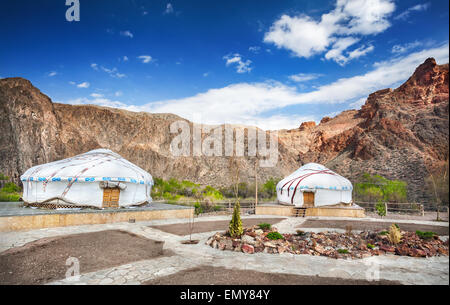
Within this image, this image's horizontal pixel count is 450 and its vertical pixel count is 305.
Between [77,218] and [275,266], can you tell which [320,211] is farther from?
[77,218]

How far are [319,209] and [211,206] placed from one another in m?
5.97

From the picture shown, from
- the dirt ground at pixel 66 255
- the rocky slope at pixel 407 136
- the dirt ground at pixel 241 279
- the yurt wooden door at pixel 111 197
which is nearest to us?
the dirt ground at pixel 241 279

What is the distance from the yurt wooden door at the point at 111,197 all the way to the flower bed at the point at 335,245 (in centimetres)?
540

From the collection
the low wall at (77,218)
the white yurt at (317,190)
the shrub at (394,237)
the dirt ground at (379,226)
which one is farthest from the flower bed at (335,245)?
the white yurt at (317,190)

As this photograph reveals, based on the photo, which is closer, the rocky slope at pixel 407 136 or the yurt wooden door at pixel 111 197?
the yurt wooden door at pixel 111 197

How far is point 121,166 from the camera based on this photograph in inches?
402

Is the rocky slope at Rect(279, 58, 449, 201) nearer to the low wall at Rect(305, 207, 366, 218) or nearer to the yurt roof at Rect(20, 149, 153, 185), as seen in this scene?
the low wall at Rect(305, 207, 366, 218)

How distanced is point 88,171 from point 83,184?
1.64 ft

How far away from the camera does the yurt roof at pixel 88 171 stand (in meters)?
8.91

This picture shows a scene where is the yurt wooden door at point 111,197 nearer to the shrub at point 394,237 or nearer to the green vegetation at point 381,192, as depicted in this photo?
the shrub at point 394,237

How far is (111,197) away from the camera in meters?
9.55

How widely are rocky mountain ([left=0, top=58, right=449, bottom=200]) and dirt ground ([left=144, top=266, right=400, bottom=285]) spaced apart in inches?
785
